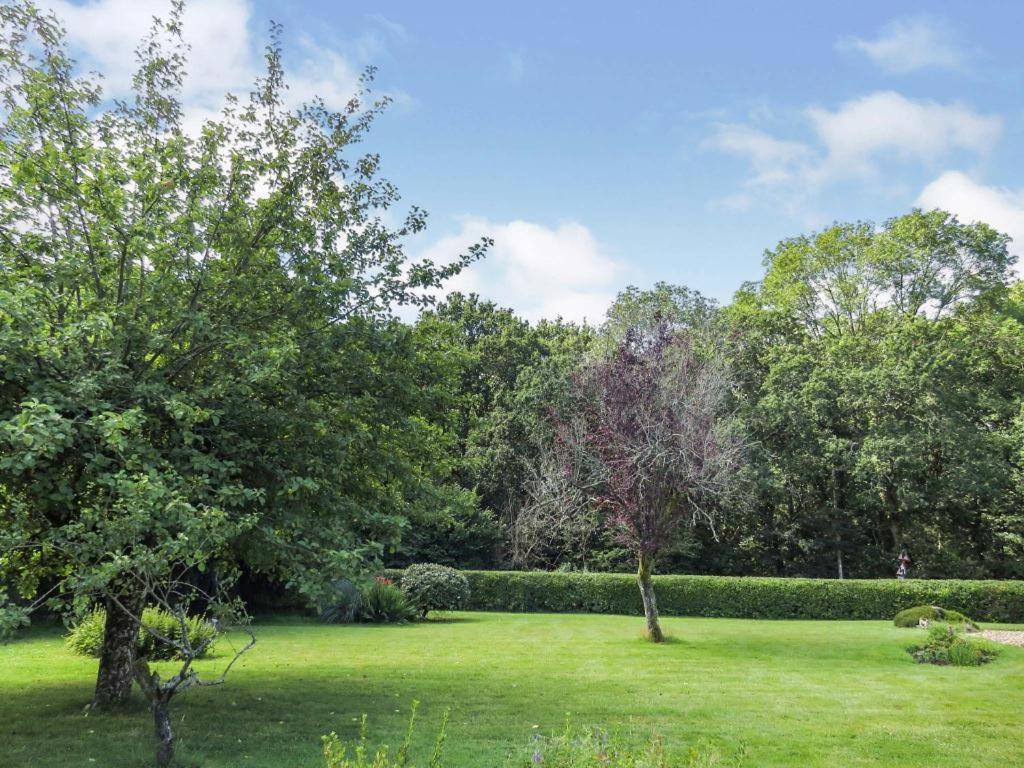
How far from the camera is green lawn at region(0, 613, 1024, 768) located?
711 centimetres

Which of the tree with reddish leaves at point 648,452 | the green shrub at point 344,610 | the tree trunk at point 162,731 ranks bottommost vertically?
the green shrub at point 344,610

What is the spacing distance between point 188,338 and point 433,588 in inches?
623

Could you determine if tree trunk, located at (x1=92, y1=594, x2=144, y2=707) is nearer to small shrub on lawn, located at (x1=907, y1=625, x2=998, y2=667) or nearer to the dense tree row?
the dense tree row

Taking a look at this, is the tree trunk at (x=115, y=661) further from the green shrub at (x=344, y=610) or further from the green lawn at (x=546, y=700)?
the green shrub at (x=344, y=610)

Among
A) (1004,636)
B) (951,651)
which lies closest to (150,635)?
(951,651)

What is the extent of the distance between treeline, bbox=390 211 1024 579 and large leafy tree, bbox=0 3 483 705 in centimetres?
1953

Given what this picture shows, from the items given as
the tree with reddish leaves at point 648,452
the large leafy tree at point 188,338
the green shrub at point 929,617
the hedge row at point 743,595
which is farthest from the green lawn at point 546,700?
the hedge row at point 743,595

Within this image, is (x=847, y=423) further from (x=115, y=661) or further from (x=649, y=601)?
(x=115, y=661)

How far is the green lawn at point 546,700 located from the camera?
7109 millimetres

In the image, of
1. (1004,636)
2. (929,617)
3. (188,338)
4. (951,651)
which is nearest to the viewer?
(188,338)

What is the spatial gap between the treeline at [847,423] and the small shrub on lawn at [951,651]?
14103 mm

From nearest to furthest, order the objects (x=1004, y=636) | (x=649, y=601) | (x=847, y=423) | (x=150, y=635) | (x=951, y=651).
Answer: (x=150, y=635) < (x=951, y=651) < (x=649, y=601) < (x=1004, y=636) < (x=847, y=423)

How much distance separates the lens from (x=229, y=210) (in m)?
7.92

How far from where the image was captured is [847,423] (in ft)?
106
